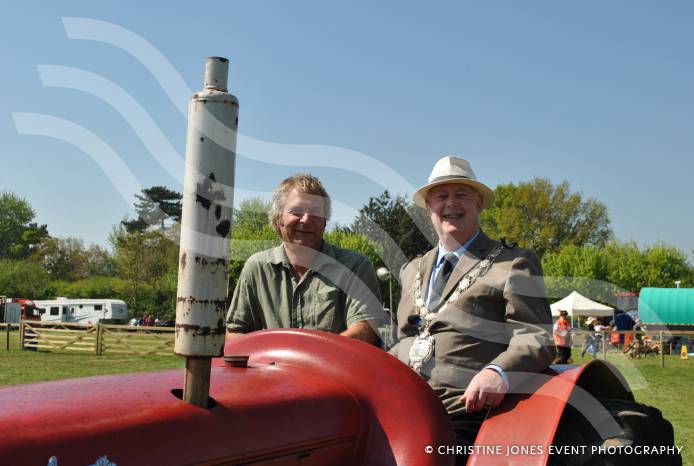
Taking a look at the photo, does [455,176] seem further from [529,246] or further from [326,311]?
[529,246]

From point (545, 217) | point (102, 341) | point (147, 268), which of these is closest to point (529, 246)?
point (545, 217)

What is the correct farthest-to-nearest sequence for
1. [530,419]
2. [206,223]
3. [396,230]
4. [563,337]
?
1. [396,230]
2. [563,337]
3. [530,419]
4. [206,223]

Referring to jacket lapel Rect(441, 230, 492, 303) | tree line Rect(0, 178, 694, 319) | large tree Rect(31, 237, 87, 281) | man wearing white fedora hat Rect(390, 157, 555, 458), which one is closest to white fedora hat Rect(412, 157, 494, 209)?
man wearing white fedora hat Rect(390, 157, 555, 458)

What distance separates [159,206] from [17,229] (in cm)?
7348

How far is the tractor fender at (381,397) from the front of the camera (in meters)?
2.17

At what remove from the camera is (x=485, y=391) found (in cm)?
251

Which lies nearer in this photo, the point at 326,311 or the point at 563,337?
the point at 326,311

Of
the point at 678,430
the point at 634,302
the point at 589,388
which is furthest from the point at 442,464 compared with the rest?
the point at 634,302

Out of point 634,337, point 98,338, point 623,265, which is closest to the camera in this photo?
point 98,338

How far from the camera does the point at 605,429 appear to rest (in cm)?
261

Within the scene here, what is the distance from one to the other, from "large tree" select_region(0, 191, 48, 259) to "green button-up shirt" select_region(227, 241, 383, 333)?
69.5m

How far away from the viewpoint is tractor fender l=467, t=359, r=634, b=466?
2330mm

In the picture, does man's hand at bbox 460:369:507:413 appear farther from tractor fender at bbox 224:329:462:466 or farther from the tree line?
the tree line

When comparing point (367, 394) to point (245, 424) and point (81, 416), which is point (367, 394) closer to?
point (245, 424)
